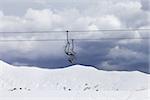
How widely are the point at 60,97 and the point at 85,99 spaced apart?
7.81ft

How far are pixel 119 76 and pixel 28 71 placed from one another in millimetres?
23524

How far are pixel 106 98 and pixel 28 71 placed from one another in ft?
200

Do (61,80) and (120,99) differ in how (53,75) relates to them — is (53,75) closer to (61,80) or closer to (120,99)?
(61,80)

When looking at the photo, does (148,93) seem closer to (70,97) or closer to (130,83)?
(70,97)

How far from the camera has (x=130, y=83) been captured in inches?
3103

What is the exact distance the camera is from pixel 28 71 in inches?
3974

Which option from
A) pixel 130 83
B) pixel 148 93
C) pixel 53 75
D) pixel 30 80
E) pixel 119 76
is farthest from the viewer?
pixel 30 80

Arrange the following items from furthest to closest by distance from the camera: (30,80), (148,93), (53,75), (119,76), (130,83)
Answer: (30,80) < (53,75) < (119,76) < (130,83) < (148,93)

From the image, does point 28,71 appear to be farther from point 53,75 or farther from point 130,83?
point 130,83

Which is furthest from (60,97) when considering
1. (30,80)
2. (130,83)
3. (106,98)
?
(30,80)

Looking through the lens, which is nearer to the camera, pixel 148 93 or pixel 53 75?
pixel 148 93

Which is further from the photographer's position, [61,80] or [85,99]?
[61,80]

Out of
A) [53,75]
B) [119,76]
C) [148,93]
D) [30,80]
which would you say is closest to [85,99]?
[148,93]

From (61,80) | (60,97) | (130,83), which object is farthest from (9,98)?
(61,80)
